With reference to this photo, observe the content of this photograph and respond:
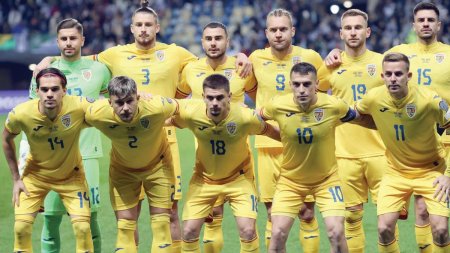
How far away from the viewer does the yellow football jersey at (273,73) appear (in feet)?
33.8

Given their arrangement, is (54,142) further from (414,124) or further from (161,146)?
(414,124)

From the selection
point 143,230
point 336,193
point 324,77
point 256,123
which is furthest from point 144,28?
point 143,230

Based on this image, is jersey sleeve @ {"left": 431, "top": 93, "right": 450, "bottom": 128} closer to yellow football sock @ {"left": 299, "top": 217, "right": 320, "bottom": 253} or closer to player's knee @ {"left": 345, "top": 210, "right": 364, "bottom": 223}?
player's knee @ {"left": 345, "top": 210, "right": 364, "bottom": 223}

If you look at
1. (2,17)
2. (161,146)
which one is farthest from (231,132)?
(2,17)

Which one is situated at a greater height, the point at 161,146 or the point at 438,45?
the point at 438,45

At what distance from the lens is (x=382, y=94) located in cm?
954

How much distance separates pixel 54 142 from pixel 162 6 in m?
18.7

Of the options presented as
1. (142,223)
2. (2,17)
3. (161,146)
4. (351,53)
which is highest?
(2,17)

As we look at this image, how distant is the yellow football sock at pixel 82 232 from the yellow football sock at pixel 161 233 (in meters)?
0.64

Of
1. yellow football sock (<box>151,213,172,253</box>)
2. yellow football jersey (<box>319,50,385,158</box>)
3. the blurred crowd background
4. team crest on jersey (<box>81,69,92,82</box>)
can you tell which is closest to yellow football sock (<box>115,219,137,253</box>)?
yellow football sock (<box>151,213,172,253</box>)

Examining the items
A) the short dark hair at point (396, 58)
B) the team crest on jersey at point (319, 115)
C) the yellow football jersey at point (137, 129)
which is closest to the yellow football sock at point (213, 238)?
the yellow football jersey at point (137, 129)

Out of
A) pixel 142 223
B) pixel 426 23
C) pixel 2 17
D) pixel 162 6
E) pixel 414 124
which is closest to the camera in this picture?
pixel 414 124

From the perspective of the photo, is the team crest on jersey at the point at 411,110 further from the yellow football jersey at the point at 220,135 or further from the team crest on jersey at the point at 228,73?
the team crest on jersey at the point at 228,73

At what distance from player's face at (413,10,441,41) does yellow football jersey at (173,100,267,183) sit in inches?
80.9
